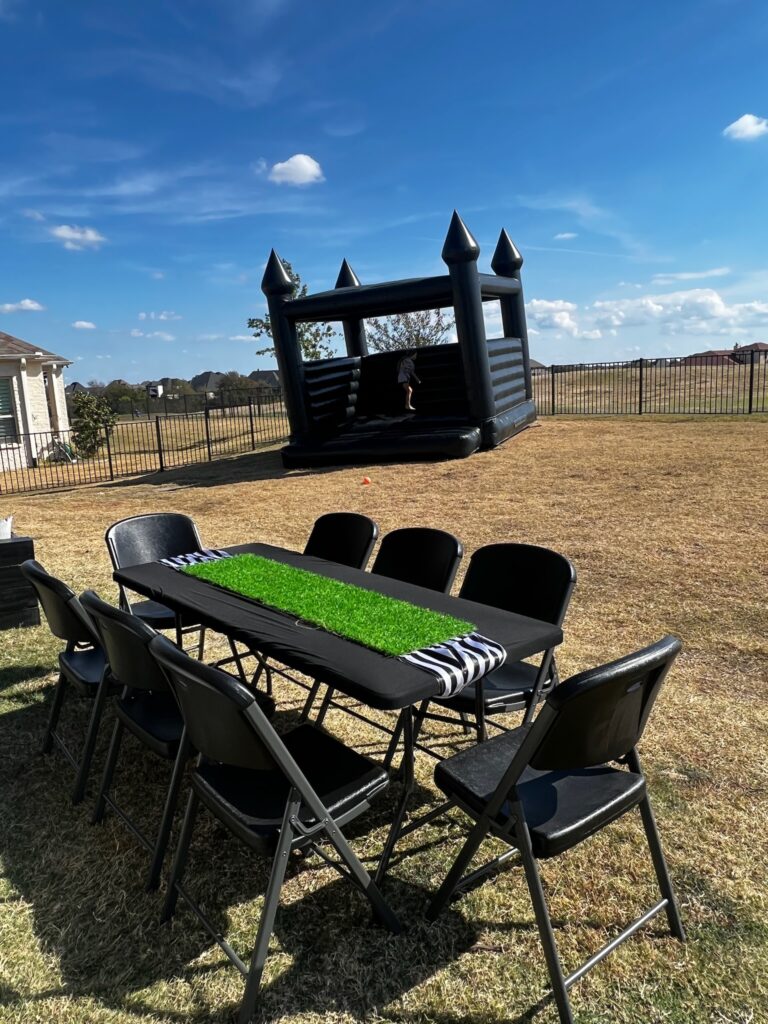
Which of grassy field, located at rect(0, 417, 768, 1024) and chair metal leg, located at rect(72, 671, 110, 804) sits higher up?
chair metal leg, located at rect(72, 671, 110, 804)

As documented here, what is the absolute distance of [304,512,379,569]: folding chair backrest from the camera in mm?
3844

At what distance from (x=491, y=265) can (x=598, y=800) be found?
1397 cm

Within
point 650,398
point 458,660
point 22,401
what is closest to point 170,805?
point 458,660

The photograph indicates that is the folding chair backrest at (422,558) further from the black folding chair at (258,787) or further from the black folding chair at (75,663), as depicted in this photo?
the black folding chair at (75,663)

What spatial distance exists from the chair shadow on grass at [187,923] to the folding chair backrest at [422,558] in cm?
102

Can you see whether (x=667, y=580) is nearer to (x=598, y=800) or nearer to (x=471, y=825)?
(x=471, y=825)

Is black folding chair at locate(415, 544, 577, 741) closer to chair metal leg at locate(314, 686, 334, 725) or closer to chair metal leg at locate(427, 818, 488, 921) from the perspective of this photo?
chair metal leg at locate(314, 686, 334, 725)

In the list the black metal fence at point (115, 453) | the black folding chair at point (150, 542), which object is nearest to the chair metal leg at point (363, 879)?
→ the black folding chair at point (150, 542)

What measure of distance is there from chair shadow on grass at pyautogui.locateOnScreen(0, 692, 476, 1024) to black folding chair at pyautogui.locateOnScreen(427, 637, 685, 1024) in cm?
21

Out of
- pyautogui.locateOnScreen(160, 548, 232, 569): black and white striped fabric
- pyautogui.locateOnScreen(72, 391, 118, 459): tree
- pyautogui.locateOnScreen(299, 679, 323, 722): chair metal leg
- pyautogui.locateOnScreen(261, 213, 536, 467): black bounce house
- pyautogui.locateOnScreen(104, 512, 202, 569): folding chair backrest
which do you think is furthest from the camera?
pyautogui.locateOnScreen(72, 391, 118, 459): tree

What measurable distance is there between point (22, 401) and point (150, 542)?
15.6 metres

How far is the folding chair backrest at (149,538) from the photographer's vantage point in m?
4.23

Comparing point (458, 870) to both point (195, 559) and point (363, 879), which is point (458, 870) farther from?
point (195, 559)

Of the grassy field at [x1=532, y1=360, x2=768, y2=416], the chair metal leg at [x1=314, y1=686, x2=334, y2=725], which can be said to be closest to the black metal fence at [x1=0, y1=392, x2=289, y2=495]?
the grassy field at [x1=532, y1=360, x2=768, y2=416]
